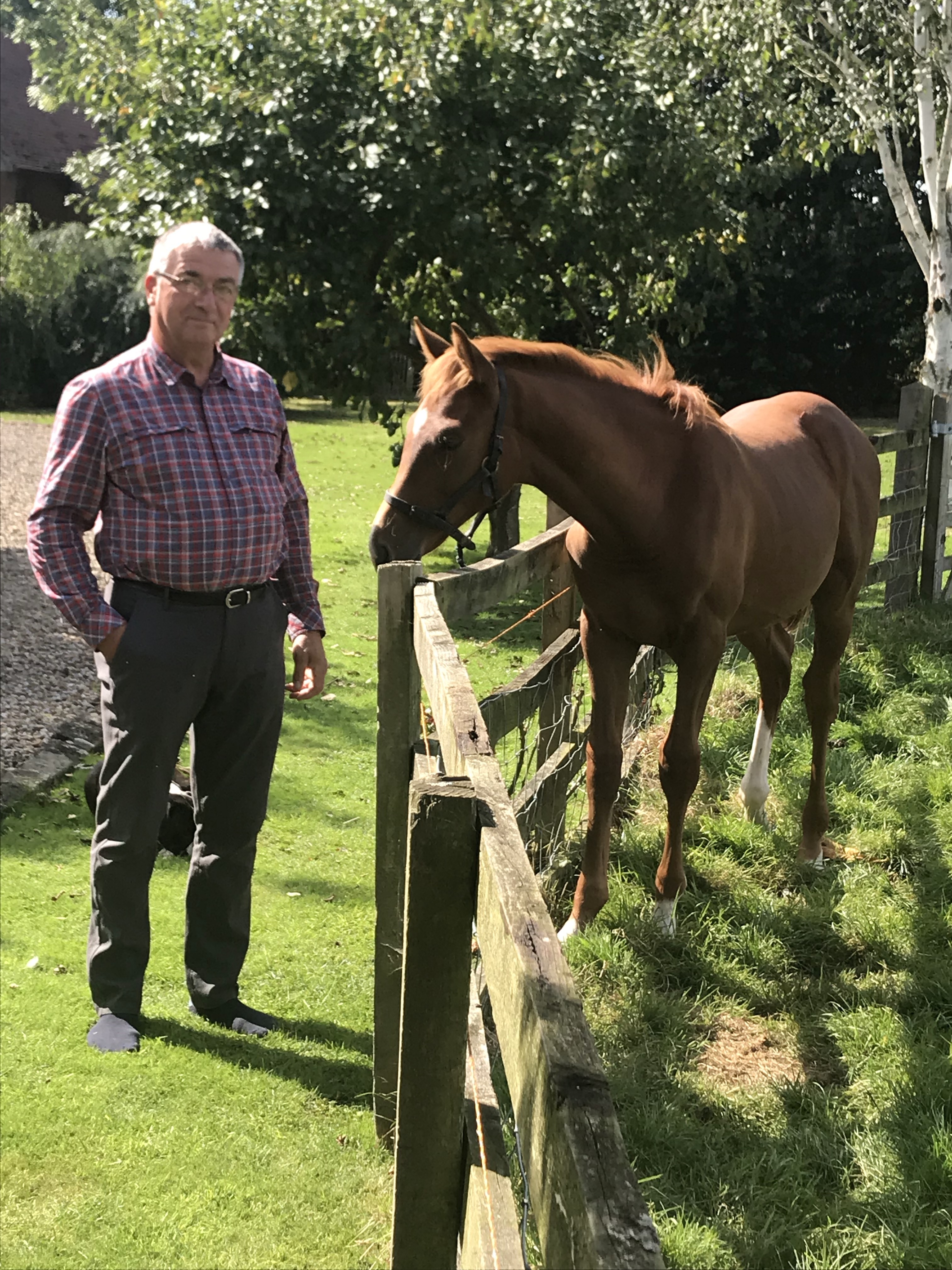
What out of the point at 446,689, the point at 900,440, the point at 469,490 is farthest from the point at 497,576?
the point at 900,440

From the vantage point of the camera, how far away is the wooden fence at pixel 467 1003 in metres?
0.92

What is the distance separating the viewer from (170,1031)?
359 centimetres

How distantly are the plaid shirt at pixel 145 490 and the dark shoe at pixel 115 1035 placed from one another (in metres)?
1.25

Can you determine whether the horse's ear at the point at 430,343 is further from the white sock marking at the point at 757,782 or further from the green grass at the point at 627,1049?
the white sock marking at the point at 757,782

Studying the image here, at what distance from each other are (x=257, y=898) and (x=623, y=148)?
6.83 m

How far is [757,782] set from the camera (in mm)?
4664

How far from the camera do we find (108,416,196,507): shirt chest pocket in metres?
3.07

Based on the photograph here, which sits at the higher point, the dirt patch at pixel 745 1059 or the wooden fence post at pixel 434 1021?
the wooden fence post at pixel 434 1021

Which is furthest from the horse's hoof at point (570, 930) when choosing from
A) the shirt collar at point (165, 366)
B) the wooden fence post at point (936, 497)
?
the wooden fence post at point (936, 497)

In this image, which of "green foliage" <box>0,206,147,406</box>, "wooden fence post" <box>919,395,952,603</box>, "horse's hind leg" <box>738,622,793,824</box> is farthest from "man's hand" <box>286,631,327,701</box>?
"green foliage" <box>0,206,147,406</box>

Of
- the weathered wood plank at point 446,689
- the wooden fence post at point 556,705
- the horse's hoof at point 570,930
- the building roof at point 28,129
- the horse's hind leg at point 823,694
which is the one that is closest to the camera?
the weathered wood plank at point 446,689

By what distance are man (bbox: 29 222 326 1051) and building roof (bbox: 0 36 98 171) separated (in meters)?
34.2

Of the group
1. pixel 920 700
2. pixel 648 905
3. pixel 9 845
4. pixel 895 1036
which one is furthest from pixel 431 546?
pixel 920 700

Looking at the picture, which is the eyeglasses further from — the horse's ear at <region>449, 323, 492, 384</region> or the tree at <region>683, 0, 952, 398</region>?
the tree at <region>683, 0, 952, 398</region>
